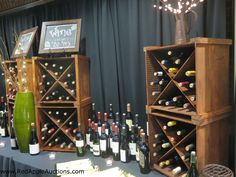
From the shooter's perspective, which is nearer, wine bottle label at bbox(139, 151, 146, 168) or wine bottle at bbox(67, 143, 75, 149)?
Answer: wine bottle label at bbox(139, 151, 146, 168)

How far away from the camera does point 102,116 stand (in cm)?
236

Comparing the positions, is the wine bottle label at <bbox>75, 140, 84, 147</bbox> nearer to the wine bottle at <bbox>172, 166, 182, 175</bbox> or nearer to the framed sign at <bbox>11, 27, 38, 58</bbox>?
the wine bottle at <bbox>172, 166, 182, 175</bbox>

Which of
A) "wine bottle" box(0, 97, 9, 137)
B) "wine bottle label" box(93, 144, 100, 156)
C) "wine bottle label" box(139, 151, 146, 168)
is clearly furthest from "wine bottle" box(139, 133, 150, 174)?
"wine bottle" box(0, 97, 9, 137)

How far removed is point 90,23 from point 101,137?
110 centimetres

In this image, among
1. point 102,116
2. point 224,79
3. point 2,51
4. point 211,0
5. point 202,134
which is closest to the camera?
point 202,134

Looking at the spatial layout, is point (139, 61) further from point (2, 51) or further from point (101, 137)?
point (2, 51)

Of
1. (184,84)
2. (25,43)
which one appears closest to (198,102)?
(184,84)

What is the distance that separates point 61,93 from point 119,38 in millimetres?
735

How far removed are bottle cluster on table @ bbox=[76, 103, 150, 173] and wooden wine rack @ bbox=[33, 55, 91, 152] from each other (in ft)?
0.44

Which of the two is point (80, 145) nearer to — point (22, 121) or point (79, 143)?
point (79, 143)

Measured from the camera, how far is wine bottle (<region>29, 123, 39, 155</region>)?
2096mm

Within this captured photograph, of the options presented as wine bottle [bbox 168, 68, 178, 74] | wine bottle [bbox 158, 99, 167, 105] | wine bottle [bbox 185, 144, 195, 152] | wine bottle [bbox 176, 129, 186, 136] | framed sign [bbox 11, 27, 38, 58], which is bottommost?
wine bottle [bbox 185, 144, 195, 152]

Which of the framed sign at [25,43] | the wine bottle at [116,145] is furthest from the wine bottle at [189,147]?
the framed sign at [25,43]

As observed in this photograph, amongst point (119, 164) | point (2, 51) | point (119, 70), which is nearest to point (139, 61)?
point (119, 70)
